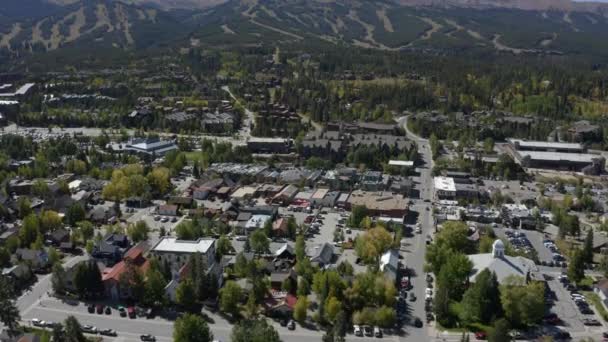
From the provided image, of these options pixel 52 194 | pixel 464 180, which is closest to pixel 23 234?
pixel 52 194

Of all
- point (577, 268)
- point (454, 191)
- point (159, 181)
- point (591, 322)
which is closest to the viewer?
point (591, 322)

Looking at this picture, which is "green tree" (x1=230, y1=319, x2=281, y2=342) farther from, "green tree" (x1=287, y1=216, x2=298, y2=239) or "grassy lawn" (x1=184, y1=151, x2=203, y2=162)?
"grassy lawn" (x1=184, y1=151, x2=203, y2=162)

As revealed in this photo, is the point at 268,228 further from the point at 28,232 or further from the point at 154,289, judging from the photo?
the point at 28,232

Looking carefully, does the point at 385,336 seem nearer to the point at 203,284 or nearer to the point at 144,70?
the point at 203,284

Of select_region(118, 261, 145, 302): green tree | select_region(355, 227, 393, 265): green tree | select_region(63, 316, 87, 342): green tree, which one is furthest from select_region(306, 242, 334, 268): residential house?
select_region(63, 316, 87, 342): green tree

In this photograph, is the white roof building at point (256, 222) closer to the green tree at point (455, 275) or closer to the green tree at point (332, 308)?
the green tree at point (332, 308)

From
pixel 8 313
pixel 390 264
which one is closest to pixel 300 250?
pixel 390 264
